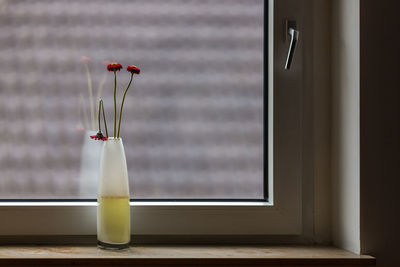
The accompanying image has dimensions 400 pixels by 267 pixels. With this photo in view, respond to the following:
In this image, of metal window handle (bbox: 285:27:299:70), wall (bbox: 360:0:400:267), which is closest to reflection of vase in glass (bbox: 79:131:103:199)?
metal window handle (bbox: 285:27:299:70)

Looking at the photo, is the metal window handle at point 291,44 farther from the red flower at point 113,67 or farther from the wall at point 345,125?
the red flower at point 113,67

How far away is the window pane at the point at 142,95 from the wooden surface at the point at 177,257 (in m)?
0.15

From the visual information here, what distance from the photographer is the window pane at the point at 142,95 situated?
3.56ft

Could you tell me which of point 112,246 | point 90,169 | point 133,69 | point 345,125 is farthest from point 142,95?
Result: point 345,125

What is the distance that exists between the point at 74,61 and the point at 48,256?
1.41ft

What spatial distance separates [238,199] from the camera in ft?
3.62

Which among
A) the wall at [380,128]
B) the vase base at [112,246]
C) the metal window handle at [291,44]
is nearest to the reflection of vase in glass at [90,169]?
the vase base at [112,246]

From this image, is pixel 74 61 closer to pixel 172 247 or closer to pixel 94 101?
pixel 94 101

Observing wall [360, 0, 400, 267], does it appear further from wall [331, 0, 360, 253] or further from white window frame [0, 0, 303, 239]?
white window frame [0, 0, 303, 239]

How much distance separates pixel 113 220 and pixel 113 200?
1.6 inches

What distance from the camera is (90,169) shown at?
1.08m

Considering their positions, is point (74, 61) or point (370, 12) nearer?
point (370, 12)

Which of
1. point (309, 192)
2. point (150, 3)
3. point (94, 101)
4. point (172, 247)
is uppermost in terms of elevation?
point (150, 3)

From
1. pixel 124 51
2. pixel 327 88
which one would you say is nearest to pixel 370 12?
pixel 327 88
